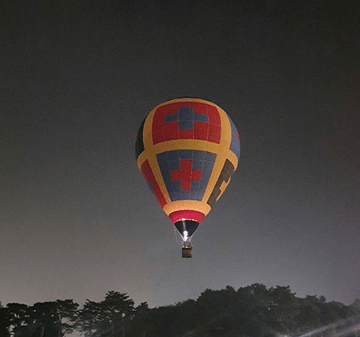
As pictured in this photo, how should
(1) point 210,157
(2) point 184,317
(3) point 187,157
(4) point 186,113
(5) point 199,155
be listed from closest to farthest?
(3) point 187,157 < (5) point 199,155 < (1) point 210,157 < (4) point 186,113 < (2) point 184,317

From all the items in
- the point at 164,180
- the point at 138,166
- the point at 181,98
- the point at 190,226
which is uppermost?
the point at 181,98

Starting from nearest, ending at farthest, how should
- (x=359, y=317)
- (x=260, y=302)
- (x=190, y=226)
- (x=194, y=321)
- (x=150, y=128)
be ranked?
(x=190, y=226), (x=150, y=128), (x=194, y=321), (x=260, y=302), (x=359, y=317)

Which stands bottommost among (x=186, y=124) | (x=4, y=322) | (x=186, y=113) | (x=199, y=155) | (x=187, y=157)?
(x=187, y=157)

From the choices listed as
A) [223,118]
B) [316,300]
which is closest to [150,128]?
[223,118]

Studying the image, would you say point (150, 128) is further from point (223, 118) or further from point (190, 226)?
point (190, 226)

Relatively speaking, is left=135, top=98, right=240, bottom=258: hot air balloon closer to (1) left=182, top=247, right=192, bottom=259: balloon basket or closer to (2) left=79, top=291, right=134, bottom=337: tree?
(1) left=182, top=247, right=192, bottom=259: balloon basket

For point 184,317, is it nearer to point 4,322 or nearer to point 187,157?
point 4,322

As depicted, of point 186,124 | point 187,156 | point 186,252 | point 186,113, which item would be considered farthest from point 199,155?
point 186,252
